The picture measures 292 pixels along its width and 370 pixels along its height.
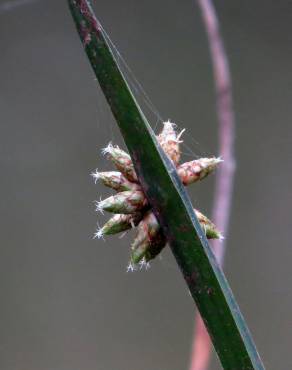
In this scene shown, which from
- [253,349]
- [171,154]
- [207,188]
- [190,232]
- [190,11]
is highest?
[190,11]

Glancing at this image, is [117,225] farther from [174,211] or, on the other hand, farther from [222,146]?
[222,146]

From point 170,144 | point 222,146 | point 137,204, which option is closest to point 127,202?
point 137,204

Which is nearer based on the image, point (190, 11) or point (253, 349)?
point (253, 349)

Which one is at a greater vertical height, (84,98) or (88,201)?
(84,98)

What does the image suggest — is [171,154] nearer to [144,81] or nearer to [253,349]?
[253,349]

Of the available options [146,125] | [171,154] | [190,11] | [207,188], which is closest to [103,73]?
[146,125]

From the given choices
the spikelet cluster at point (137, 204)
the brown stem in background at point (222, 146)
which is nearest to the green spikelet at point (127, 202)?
the spikelet cluster at point (137, 204)

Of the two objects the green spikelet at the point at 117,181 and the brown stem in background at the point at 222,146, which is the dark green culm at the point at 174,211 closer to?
the green spikelet at the point at 117,181
